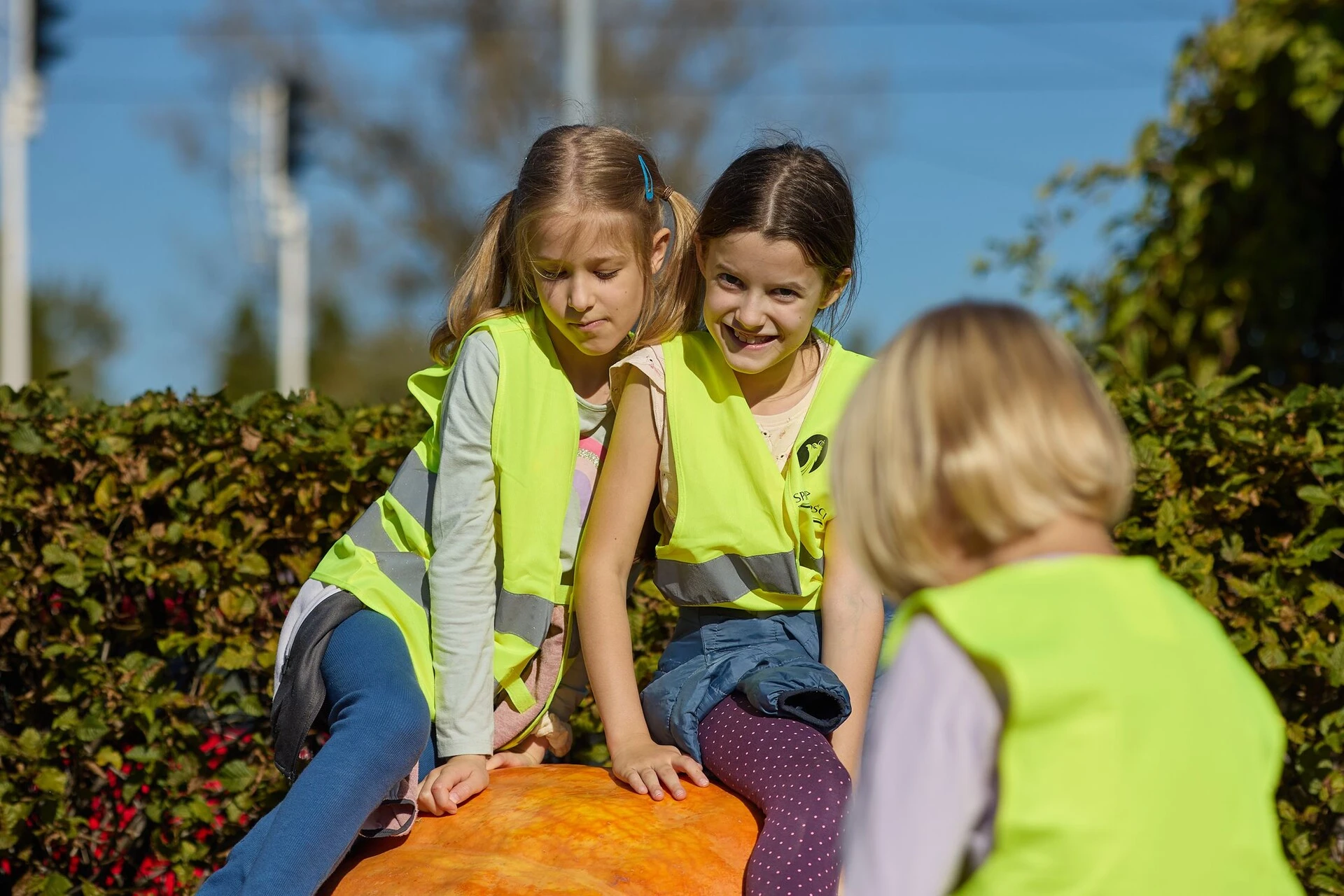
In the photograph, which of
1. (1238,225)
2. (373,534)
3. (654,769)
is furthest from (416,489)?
(1238,225)

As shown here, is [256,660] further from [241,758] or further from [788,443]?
[788,443]

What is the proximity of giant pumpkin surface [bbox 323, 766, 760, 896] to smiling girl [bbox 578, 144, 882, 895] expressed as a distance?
11cm

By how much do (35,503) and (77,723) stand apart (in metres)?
0.63

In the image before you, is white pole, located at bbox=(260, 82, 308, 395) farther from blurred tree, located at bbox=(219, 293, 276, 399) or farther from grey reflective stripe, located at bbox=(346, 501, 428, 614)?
grey reflective stripe, located at bbox=(346, 501, 428, 614)

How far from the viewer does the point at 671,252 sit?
10.2ft

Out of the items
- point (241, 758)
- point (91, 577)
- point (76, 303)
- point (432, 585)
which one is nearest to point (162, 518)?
point (91, 577)

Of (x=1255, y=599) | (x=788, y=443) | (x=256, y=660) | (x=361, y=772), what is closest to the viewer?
(x=361, y=772)

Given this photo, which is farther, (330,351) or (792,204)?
(330,351)

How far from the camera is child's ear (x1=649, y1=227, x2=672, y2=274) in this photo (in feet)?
9.98

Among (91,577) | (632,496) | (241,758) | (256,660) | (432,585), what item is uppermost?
(632,496)

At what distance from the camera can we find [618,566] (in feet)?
9.46

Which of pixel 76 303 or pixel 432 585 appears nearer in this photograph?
pixel 432 585

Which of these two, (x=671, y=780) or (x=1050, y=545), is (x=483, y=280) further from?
(x=1050, y=545)

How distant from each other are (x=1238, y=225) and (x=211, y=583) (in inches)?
186
